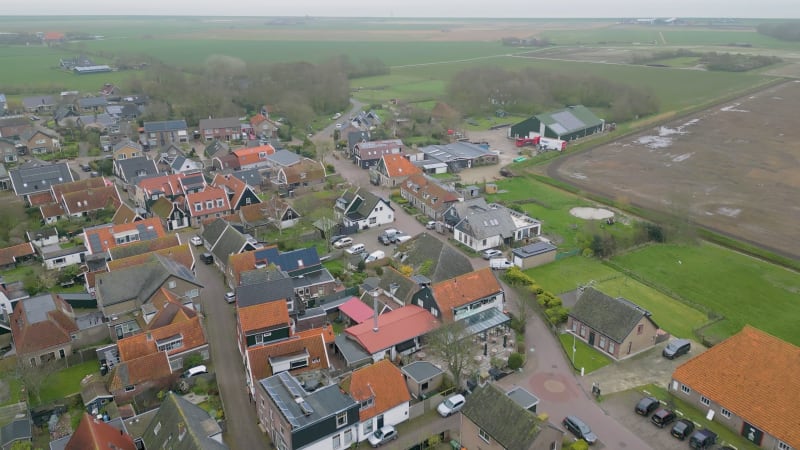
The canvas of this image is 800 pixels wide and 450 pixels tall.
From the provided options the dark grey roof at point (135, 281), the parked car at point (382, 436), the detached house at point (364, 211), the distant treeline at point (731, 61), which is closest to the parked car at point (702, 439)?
the parked car at point (382, 436)

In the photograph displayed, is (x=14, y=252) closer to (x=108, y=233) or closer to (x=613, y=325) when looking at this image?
(x=108, y=233)

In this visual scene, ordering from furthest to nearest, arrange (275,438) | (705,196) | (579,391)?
(705,196), (579,391), (275,438)

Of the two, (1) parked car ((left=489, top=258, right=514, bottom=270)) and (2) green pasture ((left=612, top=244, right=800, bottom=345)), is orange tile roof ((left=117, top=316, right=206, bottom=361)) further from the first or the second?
(2) green pasture ((left=612, top=244, right=800, bottom=345))

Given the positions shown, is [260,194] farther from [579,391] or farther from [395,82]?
[395,82]

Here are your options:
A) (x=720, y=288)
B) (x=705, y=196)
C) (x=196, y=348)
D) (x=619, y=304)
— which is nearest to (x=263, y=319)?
(x=196, y=348)

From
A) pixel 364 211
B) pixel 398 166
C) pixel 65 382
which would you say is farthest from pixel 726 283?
pixel 65 382

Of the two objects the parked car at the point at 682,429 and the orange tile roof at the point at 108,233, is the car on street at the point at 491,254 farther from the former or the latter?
the orange tile roof at the point at 108,233

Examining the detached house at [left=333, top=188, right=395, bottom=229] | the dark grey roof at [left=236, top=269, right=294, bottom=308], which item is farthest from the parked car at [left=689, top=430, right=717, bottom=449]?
the detached house at [left=333, top=188, right=395, bottom=229]
